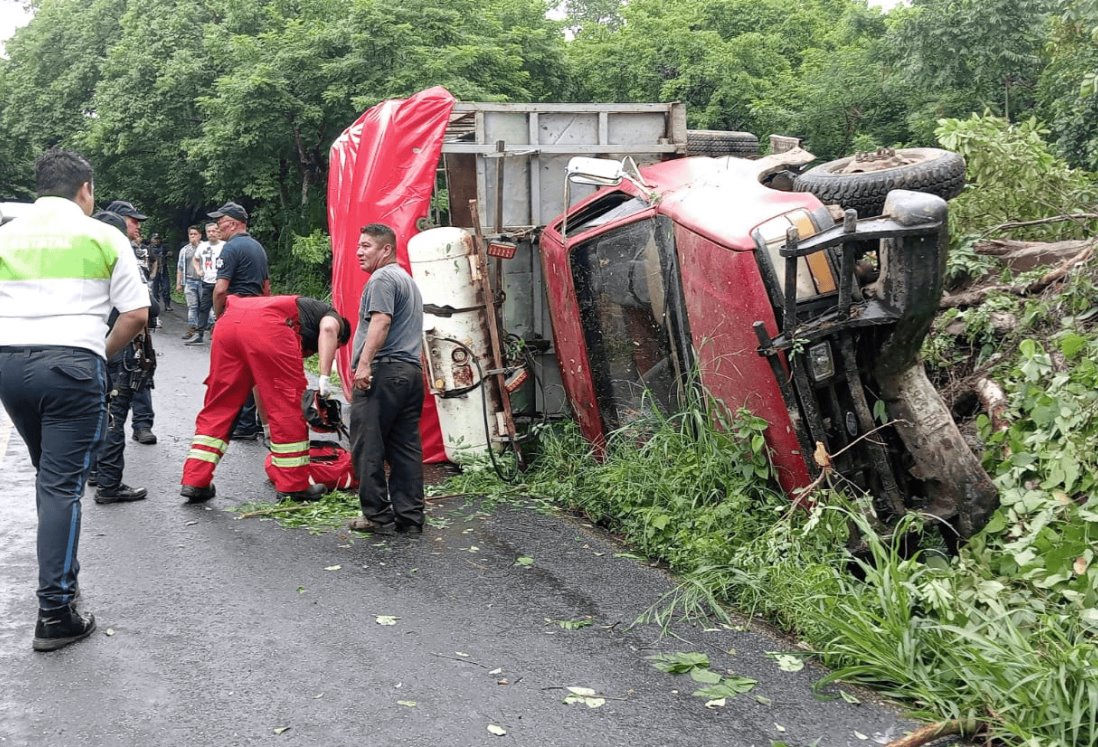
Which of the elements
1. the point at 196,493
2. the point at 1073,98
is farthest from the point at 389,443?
the point at 1073,98

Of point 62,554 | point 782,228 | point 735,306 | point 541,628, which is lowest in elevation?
point 541,628

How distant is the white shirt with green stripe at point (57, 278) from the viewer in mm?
4145

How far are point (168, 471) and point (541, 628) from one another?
3.79m

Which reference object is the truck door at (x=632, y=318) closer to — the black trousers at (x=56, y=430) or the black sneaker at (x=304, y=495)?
the black sneaker at (x=304, y=495)

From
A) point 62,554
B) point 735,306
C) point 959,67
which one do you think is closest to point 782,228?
point 735,306

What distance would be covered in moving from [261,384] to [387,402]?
93 centimetres

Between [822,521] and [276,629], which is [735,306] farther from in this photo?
[276,629]

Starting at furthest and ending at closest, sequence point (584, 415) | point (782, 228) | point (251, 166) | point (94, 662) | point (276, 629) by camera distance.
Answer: point (251, 166) → point (584, 415) → point (782, 228) → point (276, 629) → point (94, 662)

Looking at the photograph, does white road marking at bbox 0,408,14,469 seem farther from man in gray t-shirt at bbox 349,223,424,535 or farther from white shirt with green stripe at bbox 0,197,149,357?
white shirt with green stripe at bbox 0,197,149,357

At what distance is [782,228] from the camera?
4.72 m

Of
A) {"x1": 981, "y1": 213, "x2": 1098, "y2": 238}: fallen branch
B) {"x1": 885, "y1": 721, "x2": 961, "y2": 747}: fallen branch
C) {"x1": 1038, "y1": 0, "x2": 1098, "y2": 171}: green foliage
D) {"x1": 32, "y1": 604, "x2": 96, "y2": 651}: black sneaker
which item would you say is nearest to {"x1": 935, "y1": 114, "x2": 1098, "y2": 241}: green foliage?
{"x1": 981, "y1": 213, "x2": 1098, "y2": 238}: fallen branch

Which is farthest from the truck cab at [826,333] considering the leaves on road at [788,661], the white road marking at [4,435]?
the white road marking at [4,435]

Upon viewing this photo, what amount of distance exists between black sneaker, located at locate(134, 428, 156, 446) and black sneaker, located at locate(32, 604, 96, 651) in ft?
12.5

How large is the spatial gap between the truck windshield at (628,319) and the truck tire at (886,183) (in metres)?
0.90
